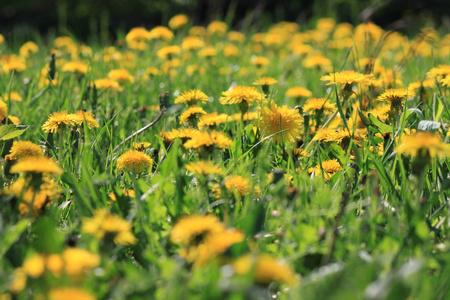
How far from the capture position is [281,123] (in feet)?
5.63

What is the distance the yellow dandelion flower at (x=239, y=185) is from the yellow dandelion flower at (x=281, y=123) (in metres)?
0.35

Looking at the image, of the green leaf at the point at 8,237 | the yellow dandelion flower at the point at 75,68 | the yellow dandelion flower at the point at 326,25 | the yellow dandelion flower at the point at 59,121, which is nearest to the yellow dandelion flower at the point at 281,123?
the yellow dandelion flower at the point at 59,121

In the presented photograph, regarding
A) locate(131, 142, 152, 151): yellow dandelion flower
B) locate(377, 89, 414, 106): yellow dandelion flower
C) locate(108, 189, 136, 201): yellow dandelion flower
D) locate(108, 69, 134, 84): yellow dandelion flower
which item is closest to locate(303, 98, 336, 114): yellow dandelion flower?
locate(377, 89, 414, 106): yellow dandelion flower

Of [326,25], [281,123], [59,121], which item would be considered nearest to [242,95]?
[281,123]

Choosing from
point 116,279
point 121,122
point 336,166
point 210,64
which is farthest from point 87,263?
point 210,64

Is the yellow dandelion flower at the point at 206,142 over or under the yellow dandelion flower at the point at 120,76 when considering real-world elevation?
over

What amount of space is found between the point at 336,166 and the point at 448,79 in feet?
1.85

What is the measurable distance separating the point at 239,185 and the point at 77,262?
0.63 m

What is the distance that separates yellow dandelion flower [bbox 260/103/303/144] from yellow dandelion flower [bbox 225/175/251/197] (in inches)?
13.6

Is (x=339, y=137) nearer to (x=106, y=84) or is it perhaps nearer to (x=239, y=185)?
(x=239, y=185)

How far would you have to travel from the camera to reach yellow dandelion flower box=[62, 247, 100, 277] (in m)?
0.85

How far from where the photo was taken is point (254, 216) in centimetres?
123

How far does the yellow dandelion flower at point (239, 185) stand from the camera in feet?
4.58

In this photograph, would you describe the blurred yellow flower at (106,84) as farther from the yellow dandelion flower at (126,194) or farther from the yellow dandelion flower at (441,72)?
the yellow dandelion flower at (441,72)
